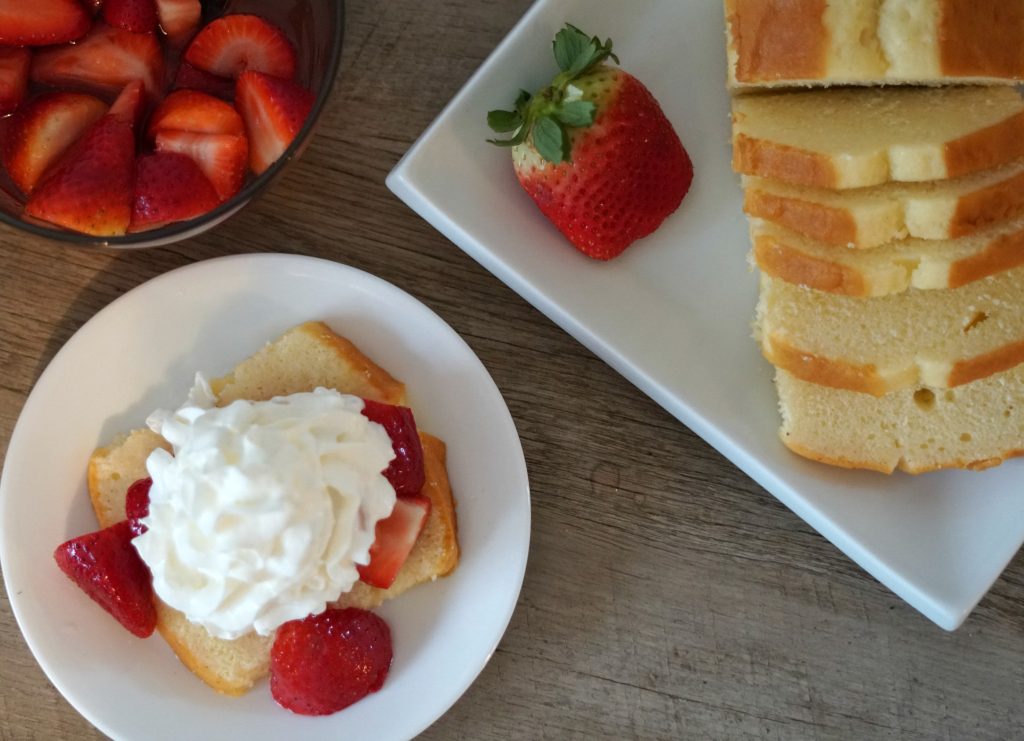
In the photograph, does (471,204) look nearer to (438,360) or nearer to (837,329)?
(438,360)

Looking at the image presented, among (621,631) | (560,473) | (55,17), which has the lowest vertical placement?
(621,631)

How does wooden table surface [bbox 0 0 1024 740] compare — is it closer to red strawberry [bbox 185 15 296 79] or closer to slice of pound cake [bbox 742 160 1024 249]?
red strawberry [bbox 185 15 296 79]

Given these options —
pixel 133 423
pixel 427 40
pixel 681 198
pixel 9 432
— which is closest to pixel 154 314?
pixel 133 423

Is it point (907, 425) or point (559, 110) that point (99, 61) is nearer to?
point (559, 110)

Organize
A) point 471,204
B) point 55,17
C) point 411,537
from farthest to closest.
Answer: point 471,204
point 411,537
point 55,17

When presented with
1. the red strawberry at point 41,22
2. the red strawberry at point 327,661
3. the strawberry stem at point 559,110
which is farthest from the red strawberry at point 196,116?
the red strawberry at point 327,661

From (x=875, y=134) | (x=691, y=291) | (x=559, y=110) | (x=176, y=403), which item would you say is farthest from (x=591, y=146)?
(x=176, y=403)

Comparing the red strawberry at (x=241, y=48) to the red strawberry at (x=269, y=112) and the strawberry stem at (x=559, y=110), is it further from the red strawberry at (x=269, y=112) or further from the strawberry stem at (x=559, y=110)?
the strawberry stem at (x=559, y=110)
